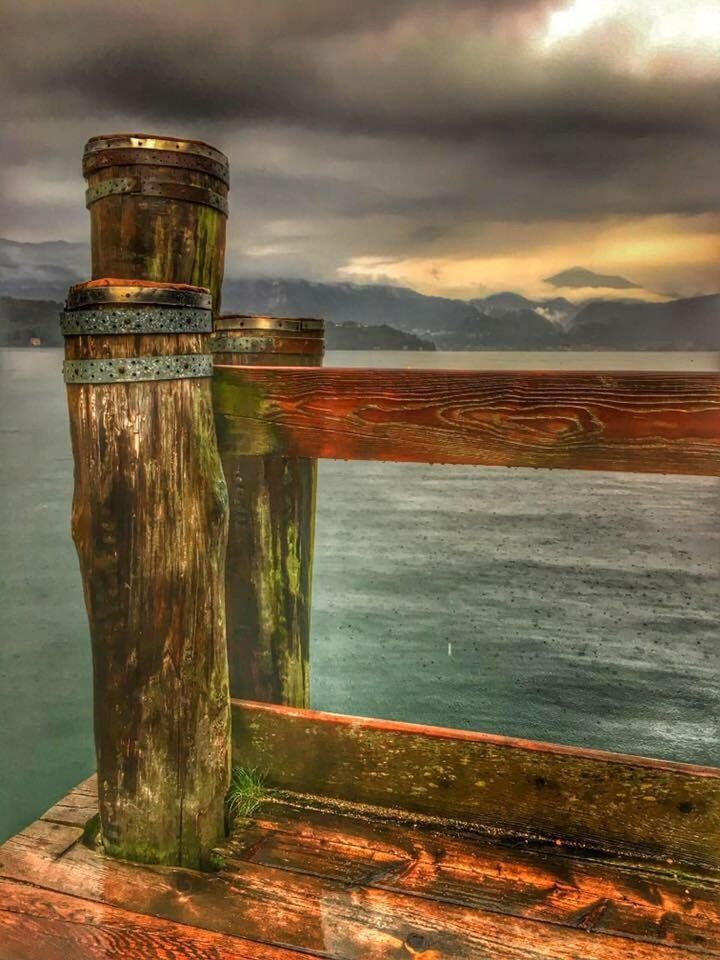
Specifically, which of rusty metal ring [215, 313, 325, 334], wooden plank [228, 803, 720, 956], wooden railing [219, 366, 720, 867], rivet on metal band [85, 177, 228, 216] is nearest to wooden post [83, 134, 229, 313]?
rivet on metal band [85, 177, 228, 216]

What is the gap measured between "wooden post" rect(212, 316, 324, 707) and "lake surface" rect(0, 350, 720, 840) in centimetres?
Answer: 385

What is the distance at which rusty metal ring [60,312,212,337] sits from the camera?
2.67 m

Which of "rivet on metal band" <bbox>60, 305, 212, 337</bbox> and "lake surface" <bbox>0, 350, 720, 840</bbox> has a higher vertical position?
"rivet on metal band" <bbox>60, 305, 212, 337</bbox>

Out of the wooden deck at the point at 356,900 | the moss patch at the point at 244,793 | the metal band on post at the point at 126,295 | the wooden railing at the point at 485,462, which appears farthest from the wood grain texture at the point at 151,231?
the wooden deck at the point at 356,900

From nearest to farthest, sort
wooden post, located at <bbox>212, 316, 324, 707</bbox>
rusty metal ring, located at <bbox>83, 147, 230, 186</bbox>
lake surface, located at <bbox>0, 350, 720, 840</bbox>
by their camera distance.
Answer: rusty metal ring, located at <bbox>83, 147, 230, 186</bbox> → wooden post, located at <bbox>212, 316, 324, 707</bbox> → lake surface, located at <bbox>0, 350, 720, 840</bbox>

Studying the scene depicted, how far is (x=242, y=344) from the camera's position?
4285 millimetres

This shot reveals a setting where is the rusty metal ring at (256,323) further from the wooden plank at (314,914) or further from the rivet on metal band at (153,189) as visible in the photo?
the wooden plank at (314,914)

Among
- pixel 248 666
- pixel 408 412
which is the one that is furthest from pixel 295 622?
pixel 408 412

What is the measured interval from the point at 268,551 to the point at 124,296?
1.68m

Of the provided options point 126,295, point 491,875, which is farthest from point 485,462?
point 491,875

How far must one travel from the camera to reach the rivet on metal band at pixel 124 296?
2660 millimetres

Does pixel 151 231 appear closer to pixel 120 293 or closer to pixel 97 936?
pixel 120 293

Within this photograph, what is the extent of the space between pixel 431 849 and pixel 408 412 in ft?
5.38

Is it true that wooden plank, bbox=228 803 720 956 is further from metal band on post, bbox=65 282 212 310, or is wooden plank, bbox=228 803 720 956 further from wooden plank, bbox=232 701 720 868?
metal band on post, bbox=65 282 212 310
